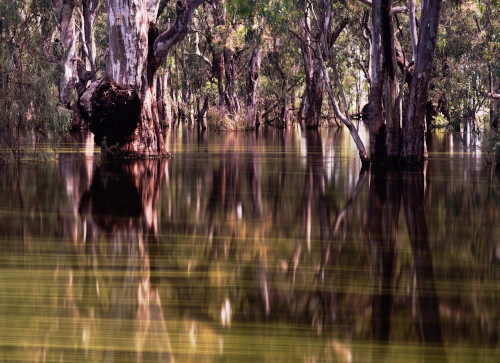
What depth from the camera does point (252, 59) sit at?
42156 millimetres

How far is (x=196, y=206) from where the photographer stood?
10.1 m

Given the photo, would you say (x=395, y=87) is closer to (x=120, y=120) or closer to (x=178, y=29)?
(x=178, y=29)

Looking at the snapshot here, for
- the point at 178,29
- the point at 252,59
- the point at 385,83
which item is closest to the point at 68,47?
the point at 252,59

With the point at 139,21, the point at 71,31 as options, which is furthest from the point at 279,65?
the point at 139,21

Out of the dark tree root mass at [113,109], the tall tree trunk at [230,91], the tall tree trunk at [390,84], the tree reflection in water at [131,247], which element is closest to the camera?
the tree reflection in water at [131,247]

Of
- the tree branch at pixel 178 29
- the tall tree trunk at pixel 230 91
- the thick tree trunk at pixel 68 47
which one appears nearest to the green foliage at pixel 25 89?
the tree branch at pixel 178 29

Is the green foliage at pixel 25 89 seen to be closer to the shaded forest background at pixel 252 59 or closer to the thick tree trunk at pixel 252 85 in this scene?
the shaded forest background at pixel 252 59

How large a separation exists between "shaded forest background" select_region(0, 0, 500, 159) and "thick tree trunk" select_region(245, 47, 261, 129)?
6 cm

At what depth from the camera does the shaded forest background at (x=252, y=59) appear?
17047 millimetres

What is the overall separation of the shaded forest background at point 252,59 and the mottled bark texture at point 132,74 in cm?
64

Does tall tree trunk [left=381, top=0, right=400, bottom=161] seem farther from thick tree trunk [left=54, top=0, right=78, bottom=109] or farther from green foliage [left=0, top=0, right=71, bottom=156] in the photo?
thick tree trunk [left=54, top=0, right=78, bottom=109]

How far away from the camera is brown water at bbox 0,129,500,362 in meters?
3.95

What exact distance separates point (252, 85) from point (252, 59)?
1433 mm

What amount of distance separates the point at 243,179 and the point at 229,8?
36.1ft
